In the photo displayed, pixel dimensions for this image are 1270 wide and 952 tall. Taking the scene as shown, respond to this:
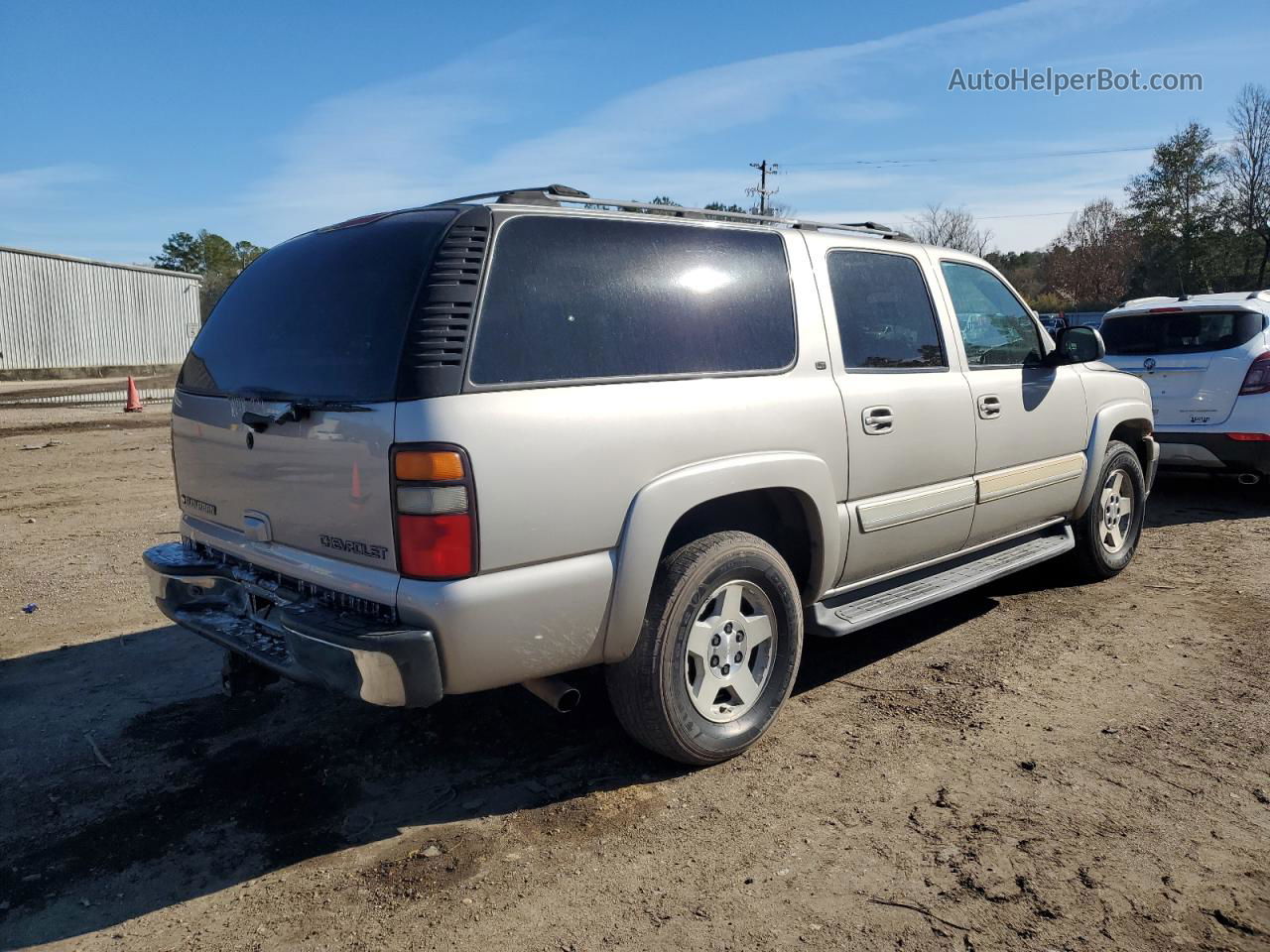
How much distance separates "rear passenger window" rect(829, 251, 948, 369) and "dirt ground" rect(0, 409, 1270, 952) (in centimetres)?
147

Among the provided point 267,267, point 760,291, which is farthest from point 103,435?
point 760,291

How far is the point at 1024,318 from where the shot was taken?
203 inches

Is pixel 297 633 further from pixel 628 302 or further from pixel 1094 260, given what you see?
pixel 1094 260

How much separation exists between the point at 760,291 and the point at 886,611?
56.4 inches

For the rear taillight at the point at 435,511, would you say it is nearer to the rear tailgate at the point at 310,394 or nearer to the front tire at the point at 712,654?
the rear tailgate at the point at 310,394

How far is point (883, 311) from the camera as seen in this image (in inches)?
169

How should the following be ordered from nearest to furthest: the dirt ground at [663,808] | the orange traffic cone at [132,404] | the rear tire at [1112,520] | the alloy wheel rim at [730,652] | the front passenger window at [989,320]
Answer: the dirt ground at [663,808], the alloy wheel rim at [730,652], the front passenger window at [989,320], the rear tire at [1112,520], the orange traffic cone at [132,404]

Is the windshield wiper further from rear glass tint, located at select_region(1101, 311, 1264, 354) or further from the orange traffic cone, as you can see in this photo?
the orange traffic cone

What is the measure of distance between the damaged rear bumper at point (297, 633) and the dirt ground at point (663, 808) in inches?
22.2

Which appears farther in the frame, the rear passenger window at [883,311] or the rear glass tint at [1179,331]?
the rear glass tint at [1179,331]

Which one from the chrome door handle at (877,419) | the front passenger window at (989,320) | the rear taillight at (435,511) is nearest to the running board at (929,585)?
the chrome door handle at (877,419)

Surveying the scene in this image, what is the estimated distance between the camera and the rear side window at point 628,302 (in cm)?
299

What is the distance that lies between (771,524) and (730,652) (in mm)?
624

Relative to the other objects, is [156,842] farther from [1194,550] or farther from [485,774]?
[1194,550]
